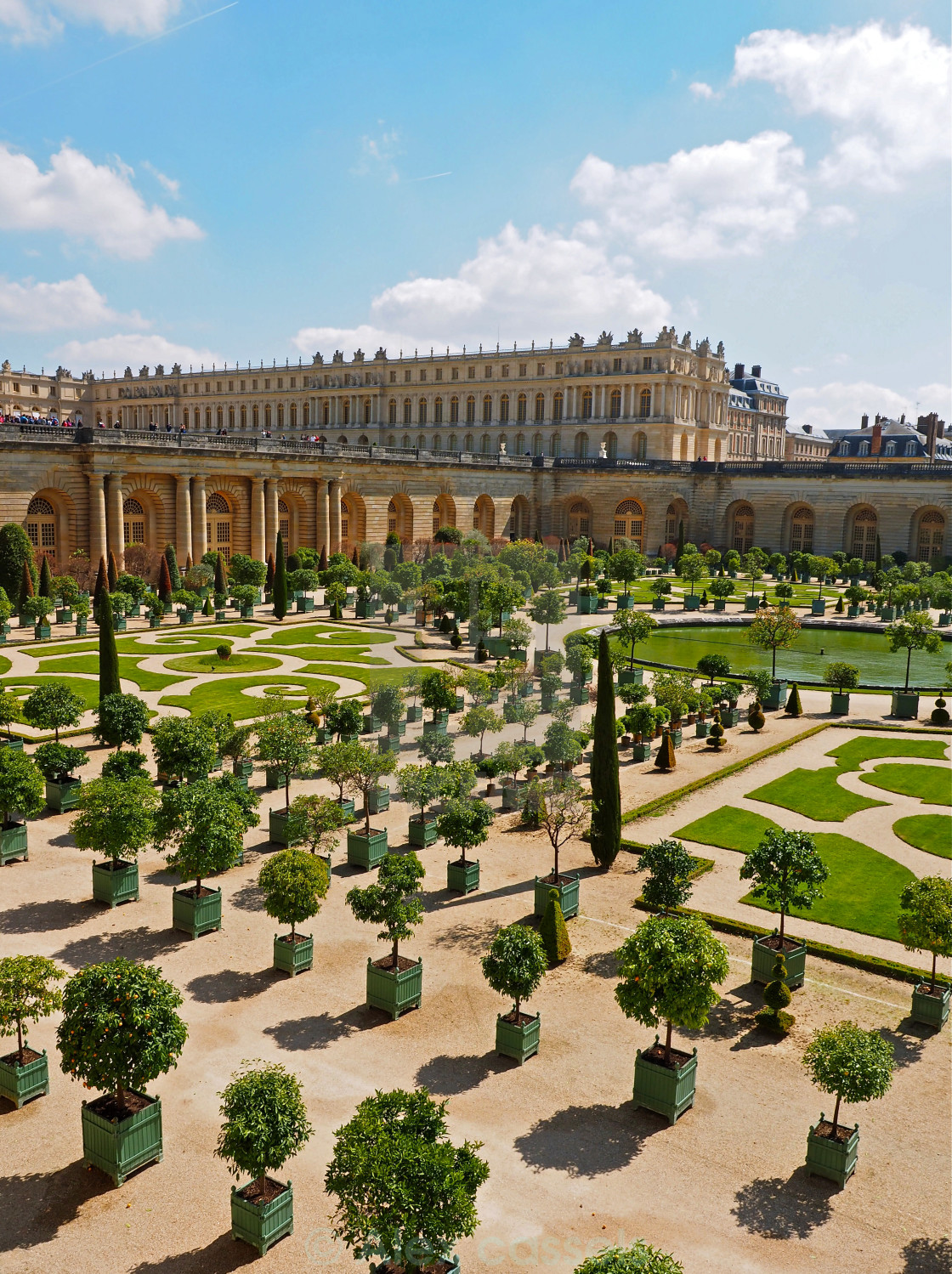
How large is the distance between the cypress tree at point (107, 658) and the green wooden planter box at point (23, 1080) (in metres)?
16.8

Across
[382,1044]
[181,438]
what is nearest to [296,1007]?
[382,1044]

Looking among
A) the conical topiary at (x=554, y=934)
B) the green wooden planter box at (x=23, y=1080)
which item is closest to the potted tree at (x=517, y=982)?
the conical topiary at (x=554, y=934)

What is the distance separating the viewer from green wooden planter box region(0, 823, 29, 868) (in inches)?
873

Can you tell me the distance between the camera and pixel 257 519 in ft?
227

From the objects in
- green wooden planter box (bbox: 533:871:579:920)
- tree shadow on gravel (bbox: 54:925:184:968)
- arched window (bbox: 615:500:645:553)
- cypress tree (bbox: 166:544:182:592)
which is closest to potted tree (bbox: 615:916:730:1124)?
green wooden planter box (bbox: 533:871:579:920)

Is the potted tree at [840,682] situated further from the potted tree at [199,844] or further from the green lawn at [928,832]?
the potted tree at [199,844]

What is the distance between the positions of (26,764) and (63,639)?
25.7 meters

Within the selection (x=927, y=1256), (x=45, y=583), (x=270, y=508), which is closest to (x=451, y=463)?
(x=270, y=508)

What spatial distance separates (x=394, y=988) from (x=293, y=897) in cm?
249

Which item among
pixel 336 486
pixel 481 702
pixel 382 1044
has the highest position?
pixel 336 486

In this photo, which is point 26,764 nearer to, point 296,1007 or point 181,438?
point 296,1007

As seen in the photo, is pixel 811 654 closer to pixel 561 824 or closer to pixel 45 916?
pixel 561 824

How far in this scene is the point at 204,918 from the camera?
63.4 ft

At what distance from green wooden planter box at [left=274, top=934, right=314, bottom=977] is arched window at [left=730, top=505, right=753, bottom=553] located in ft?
256
